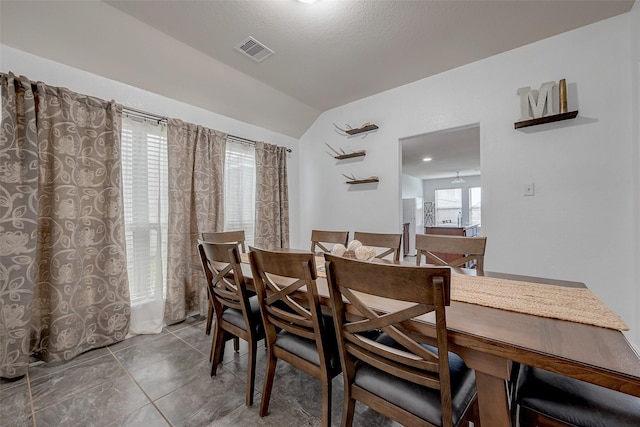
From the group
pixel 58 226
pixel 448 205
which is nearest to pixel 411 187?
pixel 448 205

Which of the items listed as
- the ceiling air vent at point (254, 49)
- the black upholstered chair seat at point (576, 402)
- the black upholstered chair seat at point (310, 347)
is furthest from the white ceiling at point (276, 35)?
the black upholstered chair seat at point (576, 402)

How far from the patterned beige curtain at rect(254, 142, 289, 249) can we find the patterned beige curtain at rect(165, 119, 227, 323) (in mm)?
559

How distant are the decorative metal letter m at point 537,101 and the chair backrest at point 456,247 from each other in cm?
133

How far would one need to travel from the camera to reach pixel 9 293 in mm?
1745

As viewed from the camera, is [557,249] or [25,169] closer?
[25,169]

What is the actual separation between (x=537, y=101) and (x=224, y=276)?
2.86m

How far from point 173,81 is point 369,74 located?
2.03m

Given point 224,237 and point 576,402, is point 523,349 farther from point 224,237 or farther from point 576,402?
point 224,237

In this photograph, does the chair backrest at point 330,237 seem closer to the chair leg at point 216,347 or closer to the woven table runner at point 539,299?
the chair leg at point 216,347

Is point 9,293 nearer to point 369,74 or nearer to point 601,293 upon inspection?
point 369,74

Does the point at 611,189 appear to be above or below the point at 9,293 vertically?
above

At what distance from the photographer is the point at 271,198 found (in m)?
3.64

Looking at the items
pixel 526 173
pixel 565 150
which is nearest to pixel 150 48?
pixel 526 173

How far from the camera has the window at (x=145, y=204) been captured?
2445mm
